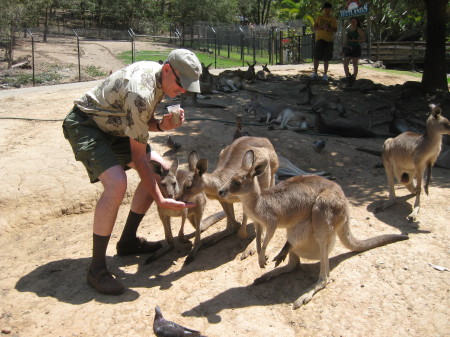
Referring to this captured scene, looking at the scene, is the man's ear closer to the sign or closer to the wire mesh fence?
the wire mesh fence

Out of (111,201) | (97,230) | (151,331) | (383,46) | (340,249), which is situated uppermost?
(383,46)

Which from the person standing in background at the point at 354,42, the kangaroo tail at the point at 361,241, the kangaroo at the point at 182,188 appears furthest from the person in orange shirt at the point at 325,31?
the kangaroo at the point at 182,188

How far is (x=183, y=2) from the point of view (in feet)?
110

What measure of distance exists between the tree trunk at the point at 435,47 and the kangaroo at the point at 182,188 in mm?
9649

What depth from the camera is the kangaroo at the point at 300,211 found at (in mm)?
3676

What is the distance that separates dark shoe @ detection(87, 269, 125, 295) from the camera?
380cm

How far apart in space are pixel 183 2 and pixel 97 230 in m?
31.9

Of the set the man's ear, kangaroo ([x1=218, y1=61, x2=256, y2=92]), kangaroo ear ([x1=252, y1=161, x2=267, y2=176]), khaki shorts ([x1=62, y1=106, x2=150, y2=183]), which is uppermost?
kangaroo ([x1=218, y1=61, x2=256, y2=92])

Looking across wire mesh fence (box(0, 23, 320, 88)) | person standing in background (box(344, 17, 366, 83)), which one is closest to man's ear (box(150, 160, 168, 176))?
person standing in background (box(344, 17, 366, 83))

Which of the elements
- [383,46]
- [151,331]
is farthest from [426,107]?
[383,46]

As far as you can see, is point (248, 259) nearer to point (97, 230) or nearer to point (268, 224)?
point (268, 224)

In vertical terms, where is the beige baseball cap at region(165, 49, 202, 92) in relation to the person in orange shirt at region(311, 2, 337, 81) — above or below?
below

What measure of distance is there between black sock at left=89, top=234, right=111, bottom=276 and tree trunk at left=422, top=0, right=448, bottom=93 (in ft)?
34.8

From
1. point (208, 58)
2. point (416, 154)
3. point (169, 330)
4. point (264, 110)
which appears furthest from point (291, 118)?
point (208, 58)
